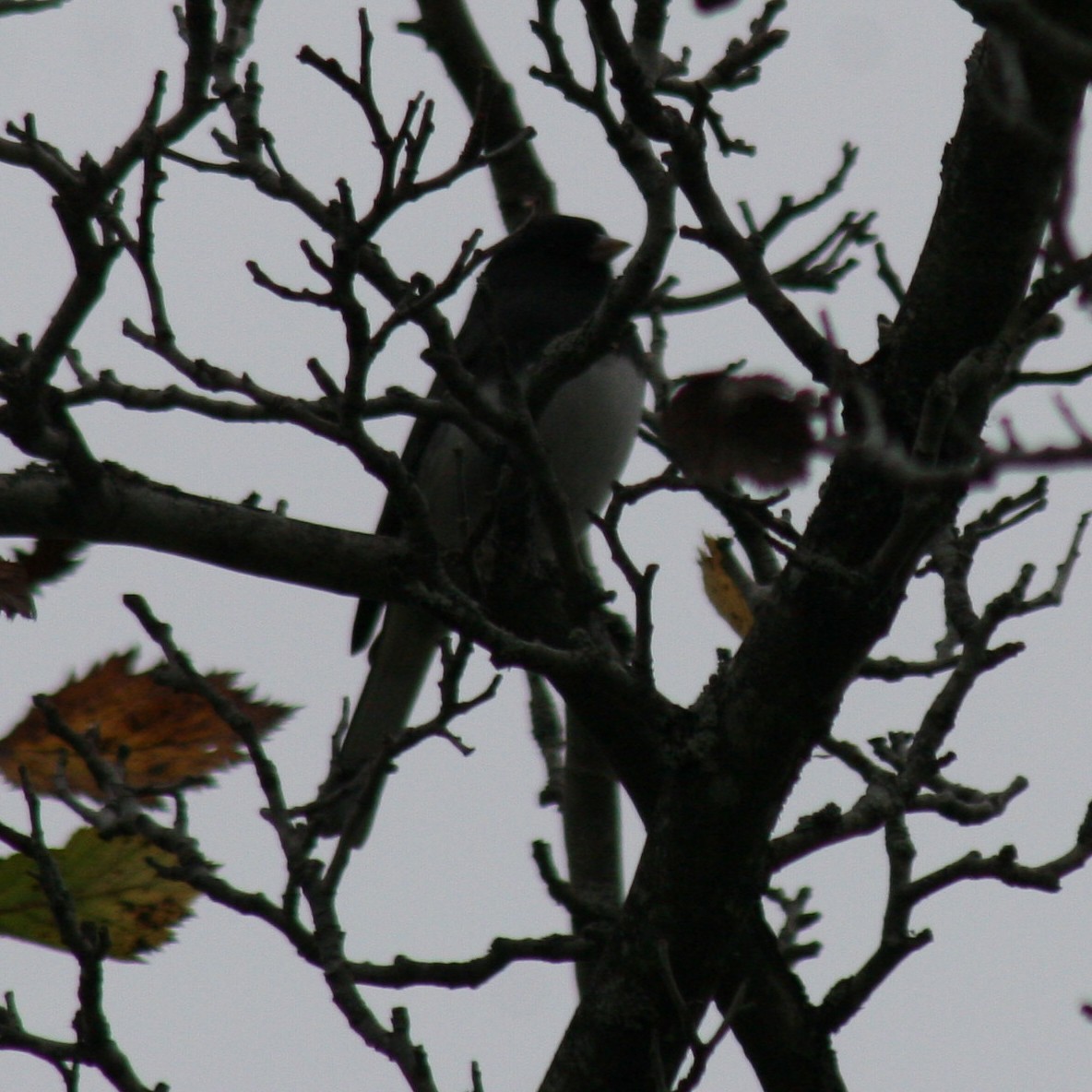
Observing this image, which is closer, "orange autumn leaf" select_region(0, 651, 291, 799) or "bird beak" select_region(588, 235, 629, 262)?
"orange autumn leaf" select_region(0, 651, 291, 799)

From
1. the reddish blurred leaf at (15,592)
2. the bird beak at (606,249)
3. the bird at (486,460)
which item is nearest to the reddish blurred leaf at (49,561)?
the reddish blurred leaf at (15,592)

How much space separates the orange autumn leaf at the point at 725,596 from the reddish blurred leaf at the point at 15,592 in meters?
1.09

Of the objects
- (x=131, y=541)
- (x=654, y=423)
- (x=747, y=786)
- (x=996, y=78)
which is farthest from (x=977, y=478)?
(x=654, y=423)

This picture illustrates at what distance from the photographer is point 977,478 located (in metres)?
0.73

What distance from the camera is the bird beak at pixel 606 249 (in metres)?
4.02

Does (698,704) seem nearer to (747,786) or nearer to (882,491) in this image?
(747,786)

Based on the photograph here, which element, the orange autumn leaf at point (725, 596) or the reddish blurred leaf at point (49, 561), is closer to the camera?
the reddish blurred leaf at point (49, 561)


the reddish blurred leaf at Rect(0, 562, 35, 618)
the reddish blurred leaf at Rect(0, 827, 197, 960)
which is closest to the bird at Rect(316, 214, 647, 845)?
the reddish blurred leaf at Rect(0, 827, 197, 960)

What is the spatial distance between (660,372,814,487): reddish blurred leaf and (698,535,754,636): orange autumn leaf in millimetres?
555

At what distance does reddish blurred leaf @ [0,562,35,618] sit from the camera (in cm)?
173

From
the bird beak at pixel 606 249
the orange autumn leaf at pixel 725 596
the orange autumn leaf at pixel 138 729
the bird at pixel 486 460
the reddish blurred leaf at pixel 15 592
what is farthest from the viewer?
the bird beak at pixel 606 249

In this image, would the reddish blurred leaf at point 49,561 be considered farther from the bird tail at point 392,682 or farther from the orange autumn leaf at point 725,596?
the bird tail at point 392,682

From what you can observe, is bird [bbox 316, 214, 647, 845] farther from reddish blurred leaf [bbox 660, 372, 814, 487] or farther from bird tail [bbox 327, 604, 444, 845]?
reddish blurred leaf [bbox 660, 372, 814, 487]

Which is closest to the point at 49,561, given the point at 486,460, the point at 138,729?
the point at 138,729
